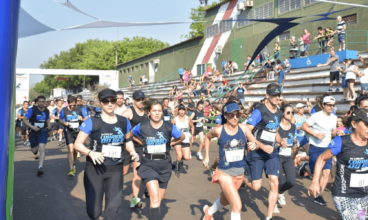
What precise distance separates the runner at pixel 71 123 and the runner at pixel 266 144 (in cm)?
519

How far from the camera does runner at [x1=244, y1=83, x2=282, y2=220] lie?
18.9ft

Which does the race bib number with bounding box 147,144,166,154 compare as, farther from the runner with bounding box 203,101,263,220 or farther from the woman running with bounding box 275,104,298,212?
the woman running with bounding box 275,104,298,212

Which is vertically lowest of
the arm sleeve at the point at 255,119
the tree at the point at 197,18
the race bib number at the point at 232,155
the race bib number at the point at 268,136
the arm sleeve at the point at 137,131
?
the race bib number at the point at 232,155

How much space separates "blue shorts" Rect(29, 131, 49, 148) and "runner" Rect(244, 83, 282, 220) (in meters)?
6.07

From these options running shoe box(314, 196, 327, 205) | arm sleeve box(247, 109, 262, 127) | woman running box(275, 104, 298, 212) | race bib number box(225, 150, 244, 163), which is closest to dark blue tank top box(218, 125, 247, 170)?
race bib number box(225, 150, 244, 163)

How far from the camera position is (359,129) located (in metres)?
3.92

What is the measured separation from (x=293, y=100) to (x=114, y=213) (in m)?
13.8

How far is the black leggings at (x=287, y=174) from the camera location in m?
6.17

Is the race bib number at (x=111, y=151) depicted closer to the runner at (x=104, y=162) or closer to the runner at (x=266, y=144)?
the runner at (x=104, y=162)

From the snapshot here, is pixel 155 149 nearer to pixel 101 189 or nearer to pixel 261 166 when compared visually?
pixel 101 189

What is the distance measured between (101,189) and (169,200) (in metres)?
2.56

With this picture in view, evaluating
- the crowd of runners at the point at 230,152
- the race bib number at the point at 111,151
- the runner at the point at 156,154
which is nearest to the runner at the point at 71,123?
the crowd of runners at the point at 230,152

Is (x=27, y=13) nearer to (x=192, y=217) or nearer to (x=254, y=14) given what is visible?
(x=192, y=217)

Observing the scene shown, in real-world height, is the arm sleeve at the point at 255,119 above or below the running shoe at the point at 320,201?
above
